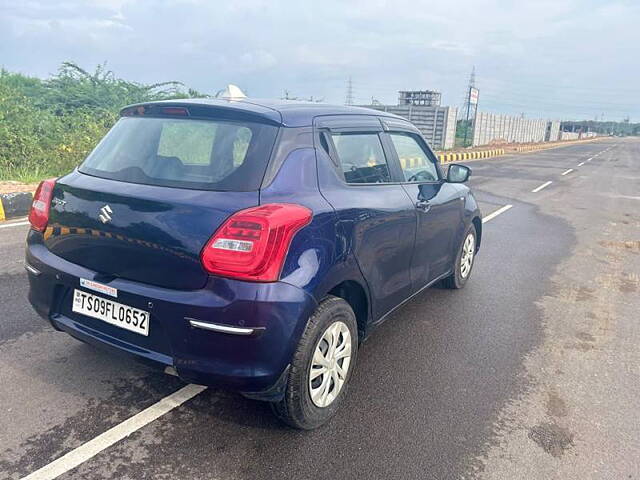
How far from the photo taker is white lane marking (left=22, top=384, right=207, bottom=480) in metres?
2.39

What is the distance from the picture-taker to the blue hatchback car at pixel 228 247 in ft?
8.13

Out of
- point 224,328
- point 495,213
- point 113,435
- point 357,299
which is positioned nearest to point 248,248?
point 224,328

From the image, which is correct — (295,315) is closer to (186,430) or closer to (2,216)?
(186,430)

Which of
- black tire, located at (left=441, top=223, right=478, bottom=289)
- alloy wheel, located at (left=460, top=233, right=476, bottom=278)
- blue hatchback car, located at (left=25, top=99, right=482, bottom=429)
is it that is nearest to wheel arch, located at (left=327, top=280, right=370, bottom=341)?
blue hatchback car, located at (left=25, top=99, right=482, bottom=429)

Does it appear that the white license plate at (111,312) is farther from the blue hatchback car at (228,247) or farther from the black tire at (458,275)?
the black tire at (458,275)

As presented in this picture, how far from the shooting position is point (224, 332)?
2447 mm

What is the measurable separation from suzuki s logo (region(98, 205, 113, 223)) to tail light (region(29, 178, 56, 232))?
0.52 metres

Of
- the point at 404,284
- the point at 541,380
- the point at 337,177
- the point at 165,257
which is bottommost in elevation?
the point at 541,380

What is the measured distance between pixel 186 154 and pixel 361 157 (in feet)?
3.62

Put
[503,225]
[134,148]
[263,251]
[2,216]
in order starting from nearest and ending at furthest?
1. [263,251]
2. [134,148]
3. [2,216]
4. [503,225]

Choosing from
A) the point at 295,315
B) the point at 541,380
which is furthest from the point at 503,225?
the point at 295,315

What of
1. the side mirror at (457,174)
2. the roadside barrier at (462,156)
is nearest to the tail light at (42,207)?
the side mirror at (457,174)

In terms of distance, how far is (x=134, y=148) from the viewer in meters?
3.00

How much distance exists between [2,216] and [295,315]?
22.3 ft
